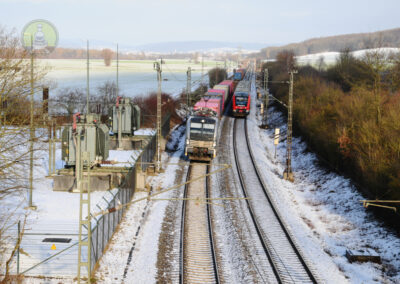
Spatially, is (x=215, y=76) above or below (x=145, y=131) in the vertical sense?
above

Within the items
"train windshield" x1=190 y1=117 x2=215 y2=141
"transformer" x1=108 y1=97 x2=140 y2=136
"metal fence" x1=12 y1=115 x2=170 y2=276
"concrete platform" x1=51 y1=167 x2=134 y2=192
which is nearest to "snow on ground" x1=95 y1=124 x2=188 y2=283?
"metal fence" x1=12 y1=115 x2=170 y2=276

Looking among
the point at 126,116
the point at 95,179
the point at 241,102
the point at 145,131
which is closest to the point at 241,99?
the point at 241,102

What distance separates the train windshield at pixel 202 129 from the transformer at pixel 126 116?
6.23 metres

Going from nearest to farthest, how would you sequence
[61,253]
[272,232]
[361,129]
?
1. [61,253]
2. [272,232]
3. [361,129]

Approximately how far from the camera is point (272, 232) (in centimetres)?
2098

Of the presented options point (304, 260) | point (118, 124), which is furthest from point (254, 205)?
point (118, 124)

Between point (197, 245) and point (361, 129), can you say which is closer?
point (197, 245)

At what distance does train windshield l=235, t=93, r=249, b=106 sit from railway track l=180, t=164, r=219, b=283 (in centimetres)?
2533

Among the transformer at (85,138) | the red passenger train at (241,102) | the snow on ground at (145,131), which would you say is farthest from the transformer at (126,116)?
the red passenger train at (241,102)

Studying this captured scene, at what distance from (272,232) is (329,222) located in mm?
4290

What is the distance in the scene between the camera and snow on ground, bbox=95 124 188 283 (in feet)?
52.5

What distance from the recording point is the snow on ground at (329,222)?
17.7 m

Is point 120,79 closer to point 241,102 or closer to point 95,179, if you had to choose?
point 241,102

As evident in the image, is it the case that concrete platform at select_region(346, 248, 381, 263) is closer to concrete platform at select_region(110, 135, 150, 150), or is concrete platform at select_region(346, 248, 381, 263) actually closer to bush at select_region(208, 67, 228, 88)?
concrete platform at select_region(110, 135, 150, 150)
